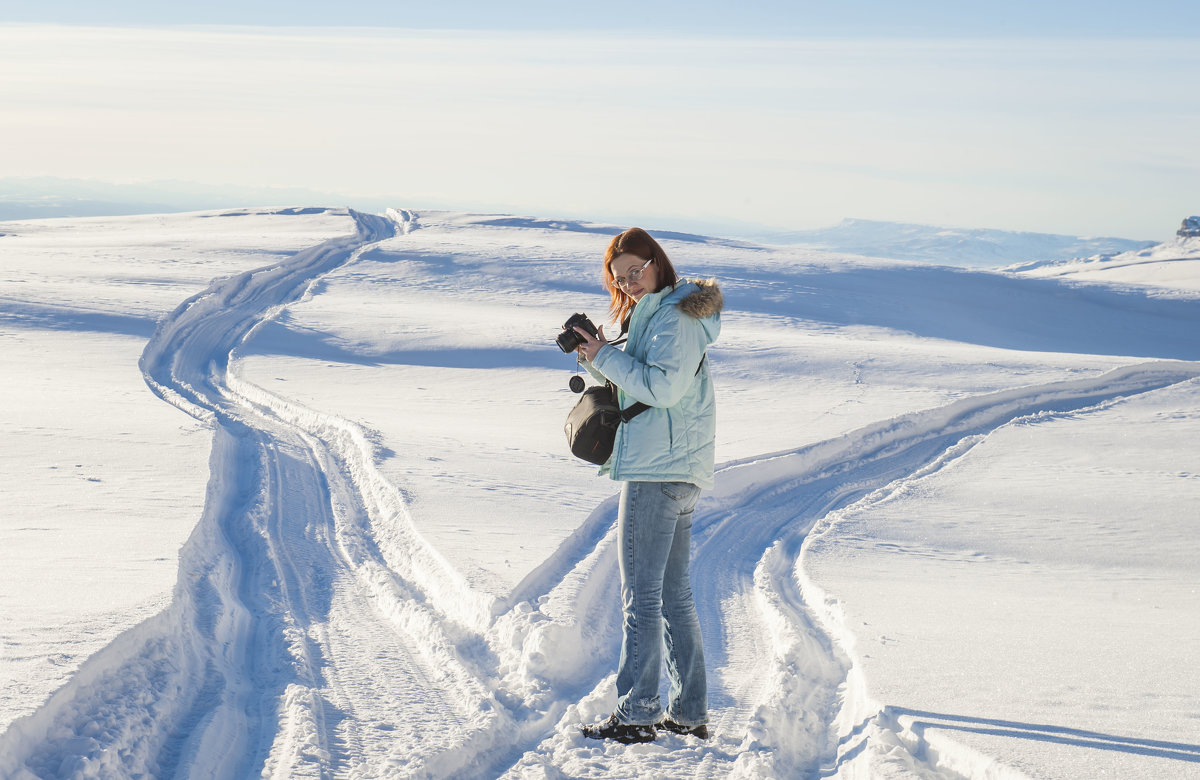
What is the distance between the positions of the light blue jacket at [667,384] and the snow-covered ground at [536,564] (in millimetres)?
1123

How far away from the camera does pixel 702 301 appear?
325 cm

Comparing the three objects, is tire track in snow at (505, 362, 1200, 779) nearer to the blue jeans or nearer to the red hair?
the blue jeans

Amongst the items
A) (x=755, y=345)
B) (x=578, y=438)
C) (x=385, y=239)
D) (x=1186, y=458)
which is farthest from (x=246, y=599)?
(x=385, y=239)

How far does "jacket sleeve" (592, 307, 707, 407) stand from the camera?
318 centimetres

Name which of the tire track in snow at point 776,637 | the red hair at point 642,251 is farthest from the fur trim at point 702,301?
the tire track in snow at point 776,637

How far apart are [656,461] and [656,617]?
64 centimetres

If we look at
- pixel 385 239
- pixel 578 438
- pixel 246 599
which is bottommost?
pixel 246 599

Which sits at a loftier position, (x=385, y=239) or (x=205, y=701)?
(x=385, y=239)

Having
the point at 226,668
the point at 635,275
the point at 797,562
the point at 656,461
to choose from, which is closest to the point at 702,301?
the point at 635,275

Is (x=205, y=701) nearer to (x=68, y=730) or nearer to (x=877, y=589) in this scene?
(x=68, y=730)

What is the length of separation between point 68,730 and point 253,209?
155ft

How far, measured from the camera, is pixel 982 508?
7898 mm

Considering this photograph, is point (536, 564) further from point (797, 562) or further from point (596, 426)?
point (596, 426)

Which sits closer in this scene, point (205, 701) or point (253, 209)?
point (205, 701)
